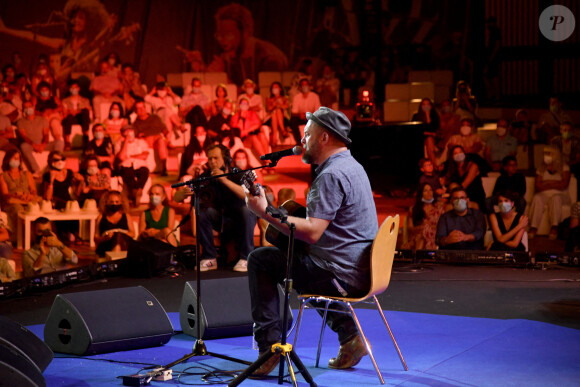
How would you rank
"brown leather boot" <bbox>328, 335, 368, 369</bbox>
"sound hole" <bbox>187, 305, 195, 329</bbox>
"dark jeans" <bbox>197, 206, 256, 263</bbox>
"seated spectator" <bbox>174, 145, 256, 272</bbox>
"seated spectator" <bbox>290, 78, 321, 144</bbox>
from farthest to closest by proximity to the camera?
"seated spectator" <bbox>290, 78, 321, 144</bbox>
"dark jeans" <bbox>197, 206, 256, 263</bbox>
"seated spectator" <bbox>174, 145, 256, 272</bbox>
"sound hole" <bbox>187, 305, 195, 329</bbox>
"brown leather boot" <bbox>328, 335, 368, 369</bbox>

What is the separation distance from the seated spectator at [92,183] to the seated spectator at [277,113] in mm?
3207

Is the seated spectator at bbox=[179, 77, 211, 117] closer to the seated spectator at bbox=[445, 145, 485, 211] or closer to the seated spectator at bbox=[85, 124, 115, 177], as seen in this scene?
the seated spectator at bbox=[85, 124, 115, 177]

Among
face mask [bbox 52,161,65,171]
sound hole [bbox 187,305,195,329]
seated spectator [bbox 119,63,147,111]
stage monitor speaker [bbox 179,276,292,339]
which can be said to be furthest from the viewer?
seated spectator [bbox 119,63,147,111]

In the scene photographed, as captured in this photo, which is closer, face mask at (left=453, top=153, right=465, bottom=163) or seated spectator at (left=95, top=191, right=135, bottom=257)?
seated spectator at (left=95, top=191, right=135, bottom=257)

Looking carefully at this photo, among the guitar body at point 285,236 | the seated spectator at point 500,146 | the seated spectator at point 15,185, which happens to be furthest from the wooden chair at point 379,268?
the seated spectator at point 500,146

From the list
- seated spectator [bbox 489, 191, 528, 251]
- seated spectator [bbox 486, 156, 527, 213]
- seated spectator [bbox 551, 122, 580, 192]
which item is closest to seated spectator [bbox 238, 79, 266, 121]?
seated spectator [bbox 486, 156, 527, 213]

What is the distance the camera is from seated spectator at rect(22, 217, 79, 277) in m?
7.38

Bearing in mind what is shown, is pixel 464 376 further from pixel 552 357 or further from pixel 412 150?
pixel 412 150

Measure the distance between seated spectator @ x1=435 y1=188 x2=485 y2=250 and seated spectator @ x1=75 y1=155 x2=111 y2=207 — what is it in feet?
12.9

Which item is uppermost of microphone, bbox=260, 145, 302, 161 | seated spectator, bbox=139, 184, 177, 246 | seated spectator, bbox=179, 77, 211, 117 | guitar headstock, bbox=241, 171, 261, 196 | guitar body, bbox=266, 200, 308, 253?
seated spectator, bbox=179, 77, 211, 117

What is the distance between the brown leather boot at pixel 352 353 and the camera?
14.3ft

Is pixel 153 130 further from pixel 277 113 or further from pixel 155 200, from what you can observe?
pixel 155 200

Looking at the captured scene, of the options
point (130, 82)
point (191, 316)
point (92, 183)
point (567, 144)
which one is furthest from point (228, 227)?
point (130, 82)

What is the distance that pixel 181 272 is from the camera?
7.69m
